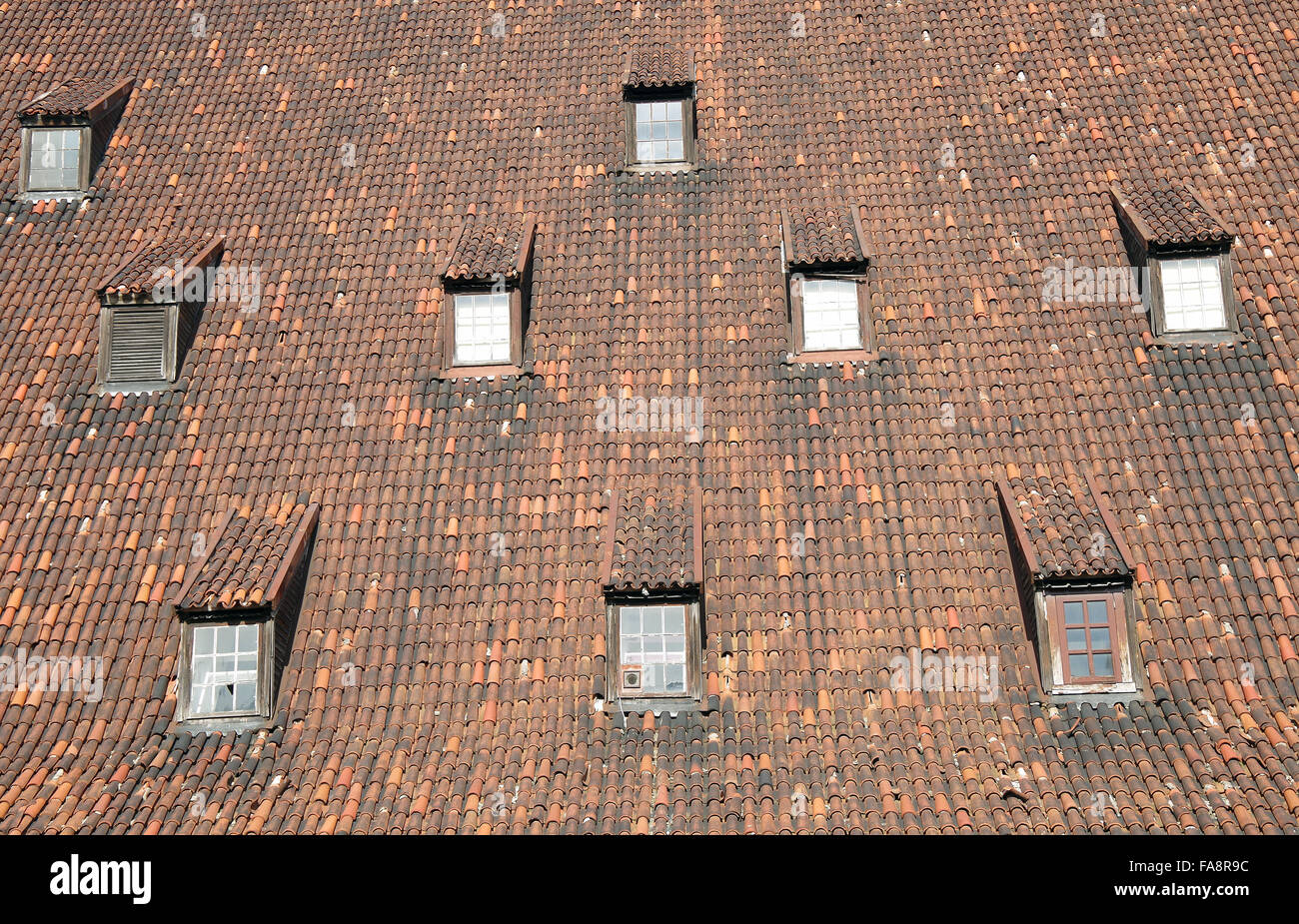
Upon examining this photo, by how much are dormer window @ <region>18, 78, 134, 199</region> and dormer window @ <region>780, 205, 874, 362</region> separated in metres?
10.7

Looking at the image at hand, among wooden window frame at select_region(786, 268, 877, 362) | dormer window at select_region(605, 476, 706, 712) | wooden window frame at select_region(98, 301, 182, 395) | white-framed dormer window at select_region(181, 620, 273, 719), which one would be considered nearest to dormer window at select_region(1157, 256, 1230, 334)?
wooden window frame at select_region(786, 268, 877, 362)

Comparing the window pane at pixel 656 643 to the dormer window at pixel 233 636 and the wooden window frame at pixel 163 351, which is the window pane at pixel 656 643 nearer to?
the dormer window at pixel 233 636

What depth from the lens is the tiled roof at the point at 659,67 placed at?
17641 mm

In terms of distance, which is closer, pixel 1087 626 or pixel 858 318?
pixel 1087 626

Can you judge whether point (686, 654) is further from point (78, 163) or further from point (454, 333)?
point (78, 163)

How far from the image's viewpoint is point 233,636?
43.3ft

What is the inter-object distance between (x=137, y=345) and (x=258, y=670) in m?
5.38

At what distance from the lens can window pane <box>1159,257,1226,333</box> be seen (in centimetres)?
1532

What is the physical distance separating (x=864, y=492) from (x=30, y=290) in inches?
466

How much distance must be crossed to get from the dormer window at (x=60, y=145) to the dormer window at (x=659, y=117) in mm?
8101

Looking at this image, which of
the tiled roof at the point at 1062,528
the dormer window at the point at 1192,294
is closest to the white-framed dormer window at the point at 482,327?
the tiled roof at the point at 1062,528

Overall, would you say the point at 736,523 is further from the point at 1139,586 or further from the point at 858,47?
the point at 858,47

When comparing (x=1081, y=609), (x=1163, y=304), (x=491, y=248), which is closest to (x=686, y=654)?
(x=1081, y=609)
